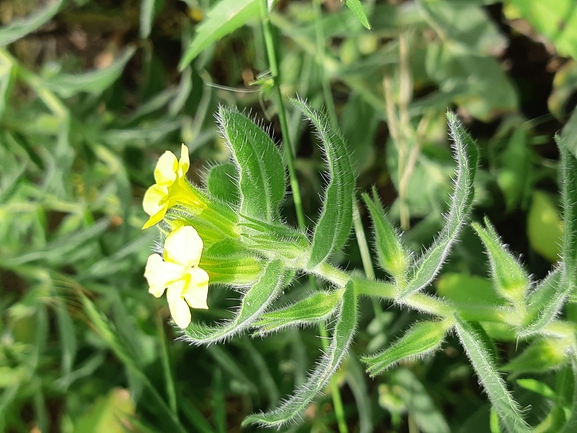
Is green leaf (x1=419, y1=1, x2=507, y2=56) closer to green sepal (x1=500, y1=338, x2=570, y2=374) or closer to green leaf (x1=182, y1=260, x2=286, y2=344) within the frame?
green sepal (x1=500, y1=338, x2=570, y2=374)

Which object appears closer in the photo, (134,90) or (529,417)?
(529,417)

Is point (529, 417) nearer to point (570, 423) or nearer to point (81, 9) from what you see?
point (570, 423)

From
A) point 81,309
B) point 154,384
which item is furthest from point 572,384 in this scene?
point 81,309

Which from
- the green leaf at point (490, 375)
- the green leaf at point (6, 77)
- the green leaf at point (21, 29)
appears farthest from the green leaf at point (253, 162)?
the green leaf at point (6, 77)

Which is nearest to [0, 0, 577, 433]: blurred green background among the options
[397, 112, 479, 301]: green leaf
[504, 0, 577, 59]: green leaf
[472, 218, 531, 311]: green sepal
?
[504, 0, 577, 59]: green leaf

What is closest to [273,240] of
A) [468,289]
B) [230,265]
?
[230,265]

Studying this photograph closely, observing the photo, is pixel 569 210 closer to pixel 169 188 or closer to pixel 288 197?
pixel 169 188

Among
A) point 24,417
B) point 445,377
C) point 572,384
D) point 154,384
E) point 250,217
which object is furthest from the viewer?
point 24,417
